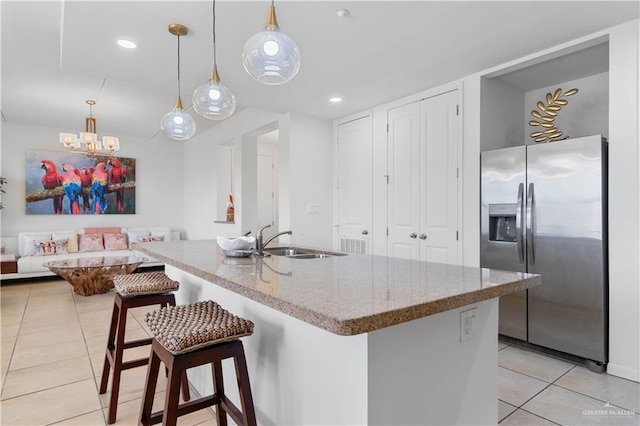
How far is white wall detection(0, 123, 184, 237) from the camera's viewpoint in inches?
240

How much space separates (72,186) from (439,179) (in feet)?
20.9

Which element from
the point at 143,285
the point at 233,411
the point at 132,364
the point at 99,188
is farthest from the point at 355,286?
the point at 99,188

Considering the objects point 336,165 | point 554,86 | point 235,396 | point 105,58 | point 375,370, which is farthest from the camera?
point 336,165

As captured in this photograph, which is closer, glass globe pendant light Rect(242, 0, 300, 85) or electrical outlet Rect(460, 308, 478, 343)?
electrical outlet Rect(460, 308, 478, 343)

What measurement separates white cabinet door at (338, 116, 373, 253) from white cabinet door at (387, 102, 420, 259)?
319 mm

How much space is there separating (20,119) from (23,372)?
506 centimetres

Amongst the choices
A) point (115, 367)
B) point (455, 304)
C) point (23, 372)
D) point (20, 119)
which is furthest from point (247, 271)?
point (20, 119)

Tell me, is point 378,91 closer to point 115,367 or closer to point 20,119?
point 115,367

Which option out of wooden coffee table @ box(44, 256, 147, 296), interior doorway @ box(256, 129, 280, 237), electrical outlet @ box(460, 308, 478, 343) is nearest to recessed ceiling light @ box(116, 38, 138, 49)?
electrical outlet @ box(460, 308, 478, 343)

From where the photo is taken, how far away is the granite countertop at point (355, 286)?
91 centimetres

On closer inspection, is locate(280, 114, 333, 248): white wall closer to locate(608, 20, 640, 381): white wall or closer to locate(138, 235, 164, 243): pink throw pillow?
locate(608, 20, 640, 381): white wall

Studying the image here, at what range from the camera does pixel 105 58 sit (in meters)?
2.86

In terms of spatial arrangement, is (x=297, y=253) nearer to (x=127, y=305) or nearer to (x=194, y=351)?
(x=127, y=305)

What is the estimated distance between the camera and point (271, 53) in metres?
1.61
